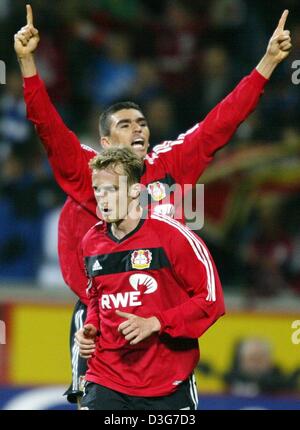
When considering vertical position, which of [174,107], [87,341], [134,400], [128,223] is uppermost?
[174,107]

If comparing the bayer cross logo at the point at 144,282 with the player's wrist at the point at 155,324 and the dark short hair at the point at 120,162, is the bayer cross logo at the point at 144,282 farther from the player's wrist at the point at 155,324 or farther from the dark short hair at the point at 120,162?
the dark short hair at the point at 120,162

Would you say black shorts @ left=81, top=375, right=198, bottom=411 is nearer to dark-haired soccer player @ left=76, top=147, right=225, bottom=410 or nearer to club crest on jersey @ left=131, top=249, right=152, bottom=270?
dark-haired soccer player @ left=76, top=147, right=225, bottom=410

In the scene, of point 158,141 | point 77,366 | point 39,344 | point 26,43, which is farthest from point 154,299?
point 158,141

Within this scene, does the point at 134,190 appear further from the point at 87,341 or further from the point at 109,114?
the point at 109,114

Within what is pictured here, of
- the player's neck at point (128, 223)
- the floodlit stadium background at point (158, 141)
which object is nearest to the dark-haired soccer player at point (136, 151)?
the player's neck at point (128, 223)

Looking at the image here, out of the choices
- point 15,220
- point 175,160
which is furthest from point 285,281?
point 175,160

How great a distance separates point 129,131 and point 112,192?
34.6 inches

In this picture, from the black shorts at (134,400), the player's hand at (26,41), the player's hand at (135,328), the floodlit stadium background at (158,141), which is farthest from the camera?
the floodlit stadium background at (158,141)

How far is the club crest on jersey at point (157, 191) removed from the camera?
16.8ft

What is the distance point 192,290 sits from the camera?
4.51 meters

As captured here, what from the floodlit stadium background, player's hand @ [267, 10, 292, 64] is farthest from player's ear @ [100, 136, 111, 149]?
the floodlit stadium background

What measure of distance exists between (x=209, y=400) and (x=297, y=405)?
0.57 metres

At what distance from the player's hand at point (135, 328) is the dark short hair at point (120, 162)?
1.88 ft

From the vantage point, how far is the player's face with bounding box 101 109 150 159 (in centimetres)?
523
